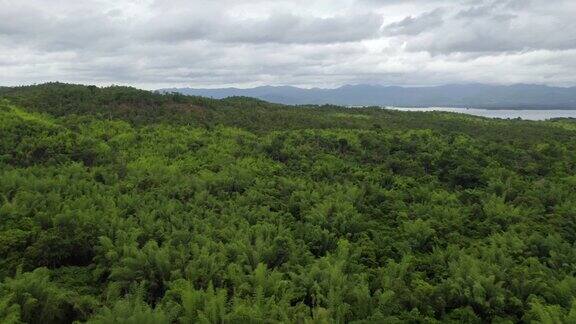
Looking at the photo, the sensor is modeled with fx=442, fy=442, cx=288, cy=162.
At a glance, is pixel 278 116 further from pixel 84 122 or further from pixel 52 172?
pixel 52 172

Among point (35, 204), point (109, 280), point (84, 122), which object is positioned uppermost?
point (84, 122)

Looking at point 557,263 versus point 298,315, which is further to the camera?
point 557,263

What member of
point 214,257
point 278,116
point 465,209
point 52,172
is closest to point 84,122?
point 52,172

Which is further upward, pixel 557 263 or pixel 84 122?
pixel 84 122

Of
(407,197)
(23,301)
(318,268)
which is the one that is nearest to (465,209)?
(407,197)

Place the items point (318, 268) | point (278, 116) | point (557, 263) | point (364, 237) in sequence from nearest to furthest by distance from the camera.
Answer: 1. point (318, 268)
2. point (557, 263)
3. point (364, 237)
4. point (278, 116)

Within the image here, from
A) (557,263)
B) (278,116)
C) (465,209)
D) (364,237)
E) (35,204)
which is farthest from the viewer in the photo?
(278,116)

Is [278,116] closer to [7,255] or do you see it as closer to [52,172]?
[52,172]
